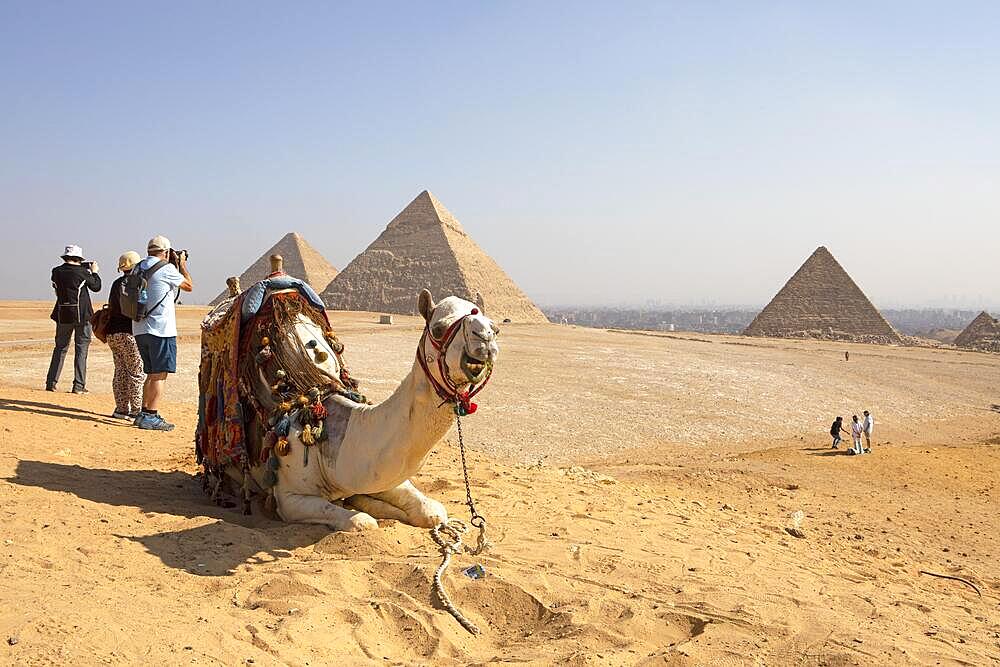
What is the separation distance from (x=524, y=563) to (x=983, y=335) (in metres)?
56.9

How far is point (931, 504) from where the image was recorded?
726cm

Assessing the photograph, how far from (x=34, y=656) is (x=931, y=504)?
7.52m

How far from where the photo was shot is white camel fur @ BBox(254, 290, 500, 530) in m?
3.33

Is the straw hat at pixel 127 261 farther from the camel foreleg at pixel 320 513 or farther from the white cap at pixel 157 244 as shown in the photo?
the camel foreleg at pixel 320 513

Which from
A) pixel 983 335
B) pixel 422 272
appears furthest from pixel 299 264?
pixel 983 335

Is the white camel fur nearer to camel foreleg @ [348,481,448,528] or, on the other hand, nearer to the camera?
camel foreleg @ [348,481,448,528]

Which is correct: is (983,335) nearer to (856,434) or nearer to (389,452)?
(856,434)

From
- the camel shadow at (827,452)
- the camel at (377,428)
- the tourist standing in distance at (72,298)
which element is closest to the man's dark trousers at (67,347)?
the tourist standing in distance at (72,298)

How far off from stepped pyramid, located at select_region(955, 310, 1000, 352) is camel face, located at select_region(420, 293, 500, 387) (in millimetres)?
53398

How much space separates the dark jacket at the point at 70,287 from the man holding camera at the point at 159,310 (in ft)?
6.29

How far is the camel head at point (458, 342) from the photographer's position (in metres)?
3.22

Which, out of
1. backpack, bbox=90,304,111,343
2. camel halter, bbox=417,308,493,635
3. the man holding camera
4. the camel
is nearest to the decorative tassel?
the camel

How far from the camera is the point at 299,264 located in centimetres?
7450

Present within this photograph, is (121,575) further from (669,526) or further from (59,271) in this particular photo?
(59,271)
